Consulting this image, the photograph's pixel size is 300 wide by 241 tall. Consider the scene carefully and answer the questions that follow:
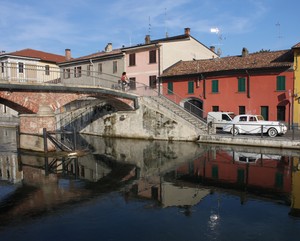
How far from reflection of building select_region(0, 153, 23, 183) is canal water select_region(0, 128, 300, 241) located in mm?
51

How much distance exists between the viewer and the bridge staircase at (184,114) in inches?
1017

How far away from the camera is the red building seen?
2666 centimetres

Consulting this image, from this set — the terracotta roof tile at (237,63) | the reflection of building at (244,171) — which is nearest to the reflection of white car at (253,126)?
the reflection of building at (244,171)

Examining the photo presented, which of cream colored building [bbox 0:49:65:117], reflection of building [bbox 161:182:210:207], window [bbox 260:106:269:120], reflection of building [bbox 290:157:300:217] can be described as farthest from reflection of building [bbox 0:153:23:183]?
window [bbox 260:106:269:120]

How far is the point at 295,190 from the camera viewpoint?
11820 millimetres

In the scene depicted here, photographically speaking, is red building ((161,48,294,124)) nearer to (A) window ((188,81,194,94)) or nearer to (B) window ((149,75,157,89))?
(A) window ((188,81,194,94))

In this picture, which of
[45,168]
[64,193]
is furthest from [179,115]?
[64,193]

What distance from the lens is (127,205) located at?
34.7ft

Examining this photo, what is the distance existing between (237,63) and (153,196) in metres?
21.4

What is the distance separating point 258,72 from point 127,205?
832 inches

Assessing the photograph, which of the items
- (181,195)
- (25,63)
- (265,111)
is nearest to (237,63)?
(265,111)

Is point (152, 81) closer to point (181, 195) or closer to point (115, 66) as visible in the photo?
point (115, 66)

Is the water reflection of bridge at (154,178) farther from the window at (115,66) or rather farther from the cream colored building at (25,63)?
the cream colored building at (25,63)

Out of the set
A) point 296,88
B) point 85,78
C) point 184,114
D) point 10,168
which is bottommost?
point 10,168
